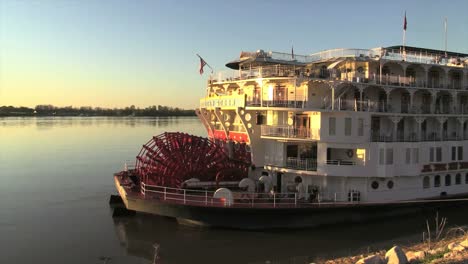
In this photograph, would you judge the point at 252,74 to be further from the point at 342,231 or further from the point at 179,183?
the point at 342,231

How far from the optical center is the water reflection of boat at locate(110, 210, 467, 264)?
16.0 m

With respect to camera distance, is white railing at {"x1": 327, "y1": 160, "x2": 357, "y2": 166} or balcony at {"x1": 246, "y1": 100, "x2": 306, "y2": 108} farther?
balcony at {"x1": 246, "y1": 100, "x2": 306, "y2": 108}

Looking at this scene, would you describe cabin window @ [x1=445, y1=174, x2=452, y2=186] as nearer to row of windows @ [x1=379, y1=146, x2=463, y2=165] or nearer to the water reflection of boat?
row of windows @ [x1=379, y1=146, x2=463, y2=165]

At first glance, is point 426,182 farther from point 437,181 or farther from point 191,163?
point 191,163

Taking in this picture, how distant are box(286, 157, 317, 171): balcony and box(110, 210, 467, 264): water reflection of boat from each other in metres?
2.90

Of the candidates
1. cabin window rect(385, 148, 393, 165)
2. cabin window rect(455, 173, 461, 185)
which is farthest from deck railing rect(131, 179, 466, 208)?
cabin window rect(455, 173, 461, 185)

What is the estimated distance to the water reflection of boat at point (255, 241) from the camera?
1603cm

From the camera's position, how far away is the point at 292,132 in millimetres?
19984

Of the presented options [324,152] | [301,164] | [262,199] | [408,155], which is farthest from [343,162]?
[262,199]

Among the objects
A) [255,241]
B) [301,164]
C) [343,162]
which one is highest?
[343,162]

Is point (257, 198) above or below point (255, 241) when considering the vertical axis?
above

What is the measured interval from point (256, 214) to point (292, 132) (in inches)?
174

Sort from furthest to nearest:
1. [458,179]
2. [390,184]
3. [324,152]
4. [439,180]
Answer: [458,179] → [439,180] → [390,184] → [324,152]

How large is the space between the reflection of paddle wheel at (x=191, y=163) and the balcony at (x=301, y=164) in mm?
2920
